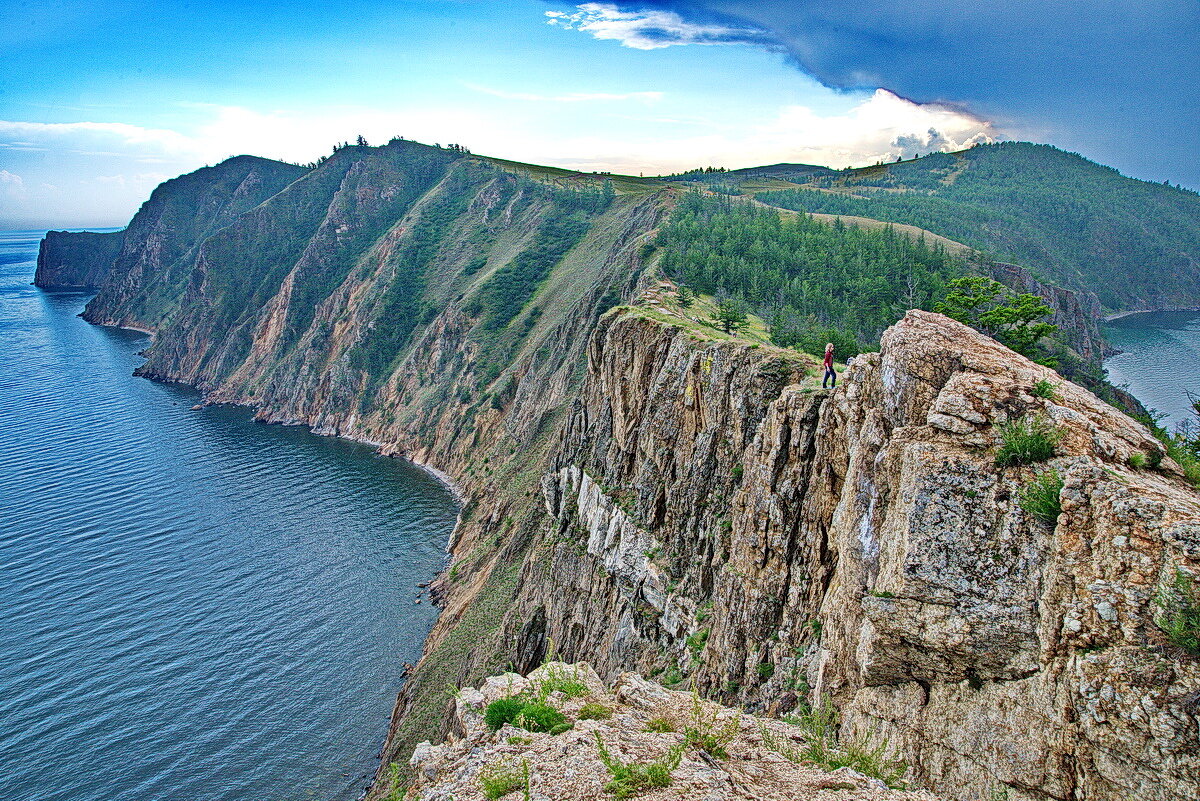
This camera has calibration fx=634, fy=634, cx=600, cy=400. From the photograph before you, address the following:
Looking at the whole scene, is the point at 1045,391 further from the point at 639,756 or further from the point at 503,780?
the point at 503,780

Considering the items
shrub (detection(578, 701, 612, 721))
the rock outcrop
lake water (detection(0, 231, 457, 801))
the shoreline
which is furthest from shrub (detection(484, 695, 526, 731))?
the shoreline

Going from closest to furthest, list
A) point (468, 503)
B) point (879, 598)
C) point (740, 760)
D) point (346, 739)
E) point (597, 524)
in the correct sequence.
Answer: point (740, 760) → point (879, 598) → point (597, 524) → point (346, 739) → point (468, 503)

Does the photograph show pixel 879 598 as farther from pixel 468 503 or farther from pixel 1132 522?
pixel 468 503

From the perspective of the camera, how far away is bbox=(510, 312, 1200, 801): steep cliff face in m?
9.49

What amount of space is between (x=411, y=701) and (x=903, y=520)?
1875 inches

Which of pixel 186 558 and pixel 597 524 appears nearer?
pixel 597 524

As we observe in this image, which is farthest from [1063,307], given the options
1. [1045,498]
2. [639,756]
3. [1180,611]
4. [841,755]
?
[639,756]

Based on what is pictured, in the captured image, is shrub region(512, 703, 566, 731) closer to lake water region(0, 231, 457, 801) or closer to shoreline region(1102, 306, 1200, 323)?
lake water region(0, 231, 457, 801)

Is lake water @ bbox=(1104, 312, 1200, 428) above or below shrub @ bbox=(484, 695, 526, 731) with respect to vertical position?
above

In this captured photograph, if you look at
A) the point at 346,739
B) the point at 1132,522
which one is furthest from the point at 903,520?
the point at 346,739

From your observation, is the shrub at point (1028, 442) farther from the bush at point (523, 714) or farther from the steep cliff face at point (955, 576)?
the bush at point (523, 714)

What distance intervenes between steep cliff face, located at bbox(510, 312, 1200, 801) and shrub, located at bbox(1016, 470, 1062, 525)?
0.60 feet

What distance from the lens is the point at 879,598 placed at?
13.2 metres

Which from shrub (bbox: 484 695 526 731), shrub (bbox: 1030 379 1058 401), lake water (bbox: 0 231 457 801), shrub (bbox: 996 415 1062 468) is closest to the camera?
shrub (bbox: 996 415 1062 468)
